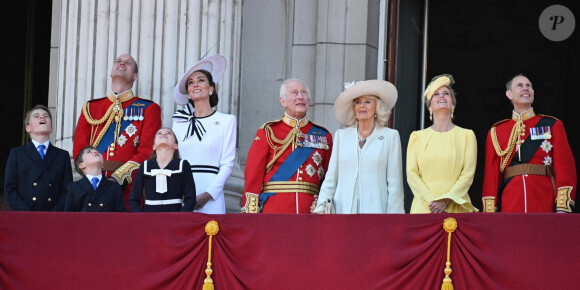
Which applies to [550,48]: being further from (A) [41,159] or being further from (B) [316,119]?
(A) [41,159]

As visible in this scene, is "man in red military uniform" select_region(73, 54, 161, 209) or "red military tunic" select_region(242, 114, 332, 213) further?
"man in red military uniform" select_region(73, 54, 161, 209)

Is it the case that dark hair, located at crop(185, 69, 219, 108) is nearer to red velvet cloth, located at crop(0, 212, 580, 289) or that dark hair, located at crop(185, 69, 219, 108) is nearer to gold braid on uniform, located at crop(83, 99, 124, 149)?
gold braid on uniform, located at crop(83, 99, 124, 149)

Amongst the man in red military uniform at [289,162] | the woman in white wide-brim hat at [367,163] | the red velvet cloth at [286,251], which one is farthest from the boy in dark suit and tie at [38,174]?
the woman in white wide-brim hat at [367,163]

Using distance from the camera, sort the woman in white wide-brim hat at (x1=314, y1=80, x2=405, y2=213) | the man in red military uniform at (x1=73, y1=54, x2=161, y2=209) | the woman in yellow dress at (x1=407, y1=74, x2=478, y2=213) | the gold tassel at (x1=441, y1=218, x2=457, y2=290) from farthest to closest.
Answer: the man in red military uniform at (x1=73, y1=54, x2=161, y2=209), the woman in white wide-brim hat at (x1=314, y1=80, x2=405, y2=213), the woman in yellow dress at (x1=407, y1=74, x2=478, y2=213), the gold tassel at (x1=441, y1=218, x2=457, y2=290)

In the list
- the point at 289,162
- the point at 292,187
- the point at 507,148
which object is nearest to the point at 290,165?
the point at 289,162

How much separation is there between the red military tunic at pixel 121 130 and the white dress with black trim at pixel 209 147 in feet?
0.81

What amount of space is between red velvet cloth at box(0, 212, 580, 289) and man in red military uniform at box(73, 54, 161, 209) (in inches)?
48.6

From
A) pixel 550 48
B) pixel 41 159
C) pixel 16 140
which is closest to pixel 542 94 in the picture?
pixel 550 48

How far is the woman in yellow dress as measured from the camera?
31.2 feet

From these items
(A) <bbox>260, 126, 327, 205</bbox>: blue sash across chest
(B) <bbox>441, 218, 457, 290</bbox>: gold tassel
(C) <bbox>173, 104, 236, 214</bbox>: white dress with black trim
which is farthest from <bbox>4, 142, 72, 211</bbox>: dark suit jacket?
(B) <bbox>441, 218, 457, 290</bbox>: gold tassel

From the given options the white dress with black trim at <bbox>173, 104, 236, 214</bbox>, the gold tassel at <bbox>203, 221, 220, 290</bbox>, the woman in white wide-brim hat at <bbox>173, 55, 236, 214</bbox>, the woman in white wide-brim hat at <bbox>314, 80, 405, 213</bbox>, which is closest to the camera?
the gold tassel at <bbox>203, 221, 220, 290</bbox>

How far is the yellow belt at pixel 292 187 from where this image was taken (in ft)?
32.7

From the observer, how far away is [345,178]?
9.71 meters

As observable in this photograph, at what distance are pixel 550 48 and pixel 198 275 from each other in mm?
8593
